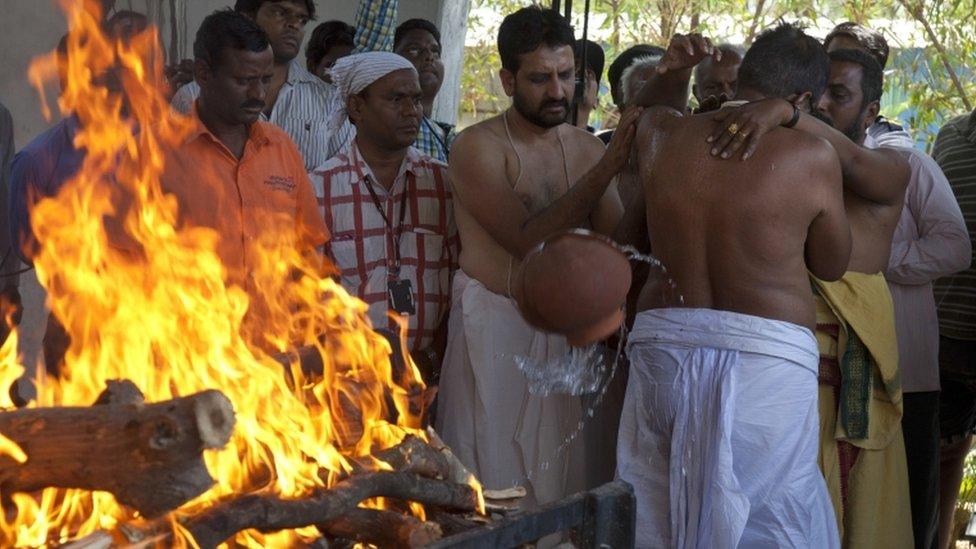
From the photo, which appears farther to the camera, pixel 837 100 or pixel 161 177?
pixel 837 100

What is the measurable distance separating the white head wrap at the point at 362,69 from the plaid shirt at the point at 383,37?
2.66 feet

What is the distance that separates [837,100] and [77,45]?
111 inches

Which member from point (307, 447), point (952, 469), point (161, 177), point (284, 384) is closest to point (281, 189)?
point (161, 177)

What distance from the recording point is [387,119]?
182 inches

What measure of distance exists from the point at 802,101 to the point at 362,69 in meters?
1.71

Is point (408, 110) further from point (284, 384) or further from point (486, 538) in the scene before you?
point (486, 538)

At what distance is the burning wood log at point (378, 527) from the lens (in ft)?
9.07

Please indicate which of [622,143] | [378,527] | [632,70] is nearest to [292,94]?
[632,70]

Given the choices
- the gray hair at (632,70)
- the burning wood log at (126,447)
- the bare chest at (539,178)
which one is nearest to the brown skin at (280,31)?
the bare chest at (539,178)

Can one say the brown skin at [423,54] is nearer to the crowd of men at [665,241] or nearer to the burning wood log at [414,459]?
the crowd of men at [665,241]

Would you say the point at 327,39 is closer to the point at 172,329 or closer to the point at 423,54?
the point at 423,54

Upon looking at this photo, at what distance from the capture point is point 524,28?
4453 mm

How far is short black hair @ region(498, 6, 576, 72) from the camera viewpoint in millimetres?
4434

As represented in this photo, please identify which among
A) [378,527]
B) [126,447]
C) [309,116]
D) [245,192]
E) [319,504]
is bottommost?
[378,527]
